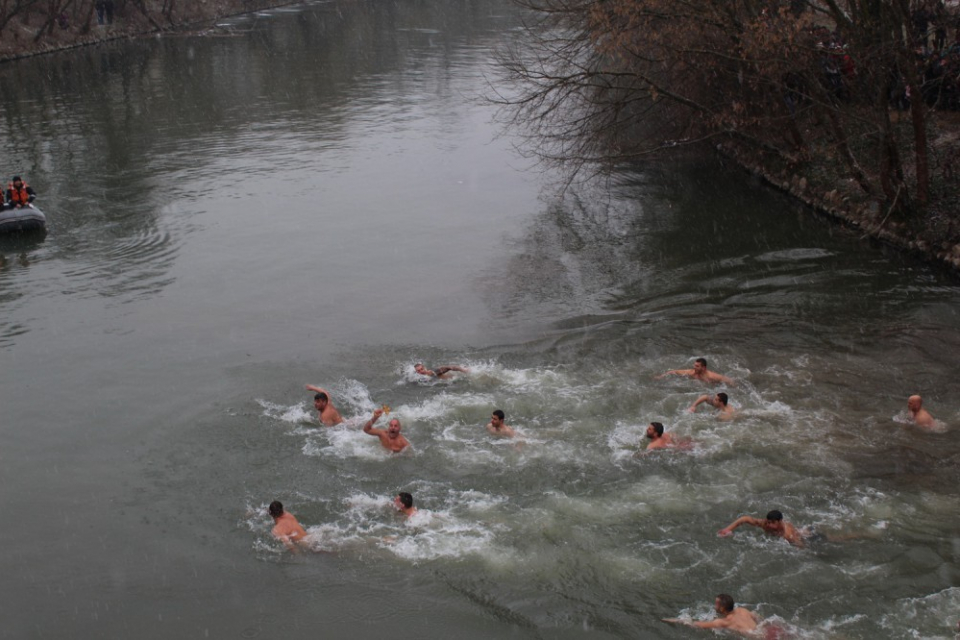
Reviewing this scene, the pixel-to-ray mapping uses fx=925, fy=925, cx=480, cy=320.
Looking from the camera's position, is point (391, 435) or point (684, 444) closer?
point (684, 444)

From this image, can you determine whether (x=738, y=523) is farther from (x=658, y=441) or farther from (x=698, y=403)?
(x=698, y=403)

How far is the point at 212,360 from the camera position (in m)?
18.4

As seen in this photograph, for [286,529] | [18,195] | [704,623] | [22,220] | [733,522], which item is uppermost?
[18,195]

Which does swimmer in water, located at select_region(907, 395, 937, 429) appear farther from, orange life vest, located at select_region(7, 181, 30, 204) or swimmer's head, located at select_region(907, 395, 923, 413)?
orange life vest, located at select_region(7, 181, 30, 204)

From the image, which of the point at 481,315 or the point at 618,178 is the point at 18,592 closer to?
the point at 481,315

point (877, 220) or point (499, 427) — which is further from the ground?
point (877, 220)

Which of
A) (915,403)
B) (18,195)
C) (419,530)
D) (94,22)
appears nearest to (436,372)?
(419,530)

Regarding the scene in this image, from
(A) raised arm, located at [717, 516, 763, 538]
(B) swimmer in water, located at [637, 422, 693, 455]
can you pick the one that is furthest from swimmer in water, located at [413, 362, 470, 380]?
(A) raised arm, located at [717, 516, 763, 538]

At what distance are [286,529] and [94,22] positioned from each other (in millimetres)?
61656

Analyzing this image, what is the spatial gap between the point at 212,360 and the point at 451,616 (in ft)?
29.6

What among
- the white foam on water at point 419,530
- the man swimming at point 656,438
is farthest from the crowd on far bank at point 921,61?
the white foam on water at point 419,530

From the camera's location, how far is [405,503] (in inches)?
507

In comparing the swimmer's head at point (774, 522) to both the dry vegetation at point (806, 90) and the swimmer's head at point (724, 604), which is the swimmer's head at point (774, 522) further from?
the dry vegetation at point (806, 90)

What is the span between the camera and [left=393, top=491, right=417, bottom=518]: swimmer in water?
12875mm
